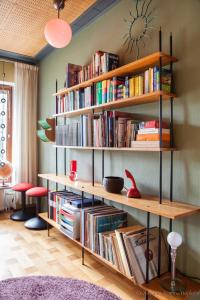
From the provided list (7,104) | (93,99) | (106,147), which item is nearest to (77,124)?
Result: (93,99)

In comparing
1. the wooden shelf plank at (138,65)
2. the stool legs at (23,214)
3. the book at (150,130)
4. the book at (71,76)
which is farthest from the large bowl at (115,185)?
the stool legs at (23,214)

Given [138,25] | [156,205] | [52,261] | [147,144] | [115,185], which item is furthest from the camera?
[52,261]

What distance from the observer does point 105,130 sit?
2.15 metres

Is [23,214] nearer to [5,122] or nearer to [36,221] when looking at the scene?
[36,221]

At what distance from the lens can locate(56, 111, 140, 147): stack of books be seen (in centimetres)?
200

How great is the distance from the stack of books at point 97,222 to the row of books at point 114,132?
61cm

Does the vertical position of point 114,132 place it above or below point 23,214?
above

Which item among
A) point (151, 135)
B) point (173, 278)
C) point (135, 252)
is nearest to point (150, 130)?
point (151, 135)

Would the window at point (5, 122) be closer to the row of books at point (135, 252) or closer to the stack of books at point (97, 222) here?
the stack of books at point (97, 222)

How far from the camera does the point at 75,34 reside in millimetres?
3023

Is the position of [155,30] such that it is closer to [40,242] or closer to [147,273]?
[147,273]

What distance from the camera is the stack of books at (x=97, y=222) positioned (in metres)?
2.10

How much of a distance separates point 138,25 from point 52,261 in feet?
7.46

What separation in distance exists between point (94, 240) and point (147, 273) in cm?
58
